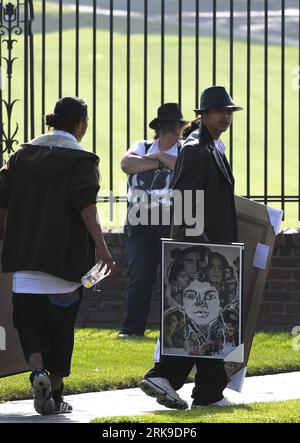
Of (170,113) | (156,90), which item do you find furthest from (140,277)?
(156,90)

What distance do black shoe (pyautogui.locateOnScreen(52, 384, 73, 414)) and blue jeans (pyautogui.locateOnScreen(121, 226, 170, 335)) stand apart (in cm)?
383

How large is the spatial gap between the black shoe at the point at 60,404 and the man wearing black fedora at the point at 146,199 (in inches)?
130

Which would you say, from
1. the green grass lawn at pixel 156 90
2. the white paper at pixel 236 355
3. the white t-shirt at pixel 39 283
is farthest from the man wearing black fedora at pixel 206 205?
the green grass lawn at pixel 156 90

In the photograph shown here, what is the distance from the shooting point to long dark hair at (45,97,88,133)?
342 inches

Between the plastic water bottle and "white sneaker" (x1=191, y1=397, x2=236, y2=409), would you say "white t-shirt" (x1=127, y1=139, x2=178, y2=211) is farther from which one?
the plastic water bottle

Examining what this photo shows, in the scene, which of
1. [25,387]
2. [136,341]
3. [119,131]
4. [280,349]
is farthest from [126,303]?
[119,131]

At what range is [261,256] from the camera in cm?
910

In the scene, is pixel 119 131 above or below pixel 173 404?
above

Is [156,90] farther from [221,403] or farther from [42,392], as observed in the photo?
[42,392]

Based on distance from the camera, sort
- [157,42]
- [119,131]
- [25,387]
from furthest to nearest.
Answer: [157,42] → [119,131] → [25,387]

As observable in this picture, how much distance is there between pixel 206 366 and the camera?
28.6 feet

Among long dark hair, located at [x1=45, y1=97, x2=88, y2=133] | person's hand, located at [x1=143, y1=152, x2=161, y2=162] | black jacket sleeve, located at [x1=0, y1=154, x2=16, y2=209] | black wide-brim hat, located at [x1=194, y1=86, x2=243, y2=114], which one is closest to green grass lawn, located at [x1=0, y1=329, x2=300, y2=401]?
black jacket sleeve, located at [x1=0, y1=154, x2=16, y2=209]

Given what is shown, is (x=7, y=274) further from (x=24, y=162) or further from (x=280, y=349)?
(x=280, y=349)

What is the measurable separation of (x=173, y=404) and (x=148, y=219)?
375cm
